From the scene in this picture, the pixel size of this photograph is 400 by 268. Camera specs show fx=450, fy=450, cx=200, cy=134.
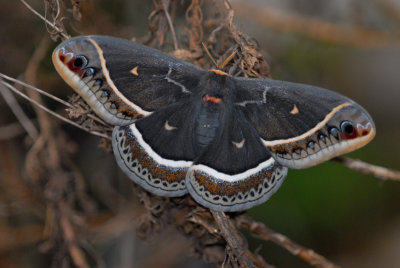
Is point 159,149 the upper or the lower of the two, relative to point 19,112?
upper

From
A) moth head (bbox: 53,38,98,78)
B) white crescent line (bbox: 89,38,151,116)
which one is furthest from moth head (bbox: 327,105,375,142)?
moth head (bbox: 53,38,98,78)

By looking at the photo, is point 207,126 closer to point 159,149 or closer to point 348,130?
point 159,149

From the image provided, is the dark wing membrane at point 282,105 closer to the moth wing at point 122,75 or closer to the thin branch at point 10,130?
the moth wing at point 122,75

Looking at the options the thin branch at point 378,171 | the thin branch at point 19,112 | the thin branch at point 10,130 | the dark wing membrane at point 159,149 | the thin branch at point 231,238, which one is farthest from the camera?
the thin branch at point 10,130

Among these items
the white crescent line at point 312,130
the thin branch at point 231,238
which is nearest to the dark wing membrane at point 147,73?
the white crescent line at point 312,130

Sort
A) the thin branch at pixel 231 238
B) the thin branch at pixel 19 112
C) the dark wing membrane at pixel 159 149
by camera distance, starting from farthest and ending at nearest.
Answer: the thin branch at pixel 19 112 → the dark wing membrane at pixel 159 149 → the thin branch at pixel 231 238

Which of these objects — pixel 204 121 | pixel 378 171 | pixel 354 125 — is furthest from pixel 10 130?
pixel 378 171

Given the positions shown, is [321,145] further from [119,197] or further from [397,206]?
[397,206]
